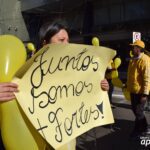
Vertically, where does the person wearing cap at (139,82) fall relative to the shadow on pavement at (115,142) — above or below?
above

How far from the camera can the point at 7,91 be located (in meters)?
2.26

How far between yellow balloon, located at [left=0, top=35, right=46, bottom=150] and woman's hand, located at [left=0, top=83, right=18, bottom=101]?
0.04 m

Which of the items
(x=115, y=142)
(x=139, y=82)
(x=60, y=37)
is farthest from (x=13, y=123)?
(x=139, y=82)

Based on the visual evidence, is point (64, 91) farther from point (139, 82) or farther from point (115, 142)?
point (139, 82)

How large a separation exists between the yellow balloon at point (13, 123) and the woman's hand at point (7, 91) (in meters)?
0.04

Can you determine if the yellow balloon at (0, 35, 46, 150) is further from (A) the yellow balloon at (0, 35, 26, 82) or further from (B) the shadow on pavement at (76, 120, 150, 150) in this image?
(B) the shadow on pavement at (76, 120, 150, 150)

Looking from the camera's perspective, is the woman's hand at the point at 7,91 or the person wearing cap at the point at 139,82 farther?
the person wearing cap at the point at 139,82

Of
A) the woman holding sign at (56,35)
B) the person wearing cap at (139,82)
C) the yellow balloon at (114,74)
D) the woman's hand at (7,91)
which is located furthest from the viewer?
the yellow balloon at (114,74)

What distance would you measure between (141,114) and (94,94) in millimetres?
4410

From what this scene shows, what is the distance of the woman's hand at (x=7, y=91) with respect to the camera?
2258 mm

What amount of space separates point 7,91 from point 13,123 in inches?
8.0

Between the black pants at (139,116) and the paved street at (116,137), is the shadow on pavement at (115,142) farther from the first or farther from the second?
the black pants at (139,116)

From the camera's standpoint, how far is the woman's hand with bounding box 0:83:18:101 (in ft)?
7.41

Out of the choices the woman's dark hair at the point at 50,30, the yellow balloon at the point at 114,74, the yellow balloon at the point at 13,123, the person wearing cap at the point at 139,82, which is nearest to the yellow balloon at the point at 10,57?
the yellow balloon at the point at 13,123
